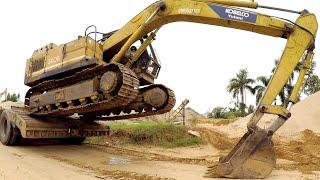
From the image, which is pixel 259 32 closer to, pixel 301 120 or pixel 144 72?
pixel 144 72

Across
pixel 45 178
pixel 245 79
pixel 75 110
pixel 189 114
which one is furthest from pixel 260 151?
pixel 245 79

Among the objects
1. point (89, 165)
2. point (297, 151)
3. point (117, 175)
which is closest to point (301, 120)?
point (297, 151)

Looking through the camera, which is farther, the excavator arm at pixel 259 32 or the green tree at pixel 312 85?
the green tree at pixel 312 85

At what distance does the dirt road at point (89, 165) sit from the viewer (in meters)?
8.19

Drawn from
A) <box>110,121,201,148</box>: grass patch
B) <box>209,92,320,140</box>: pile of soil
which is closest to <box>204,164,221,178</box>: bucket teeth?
<box>110,121,201,148</box>: grass patch

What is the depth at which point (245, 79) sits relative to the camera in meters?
59.7

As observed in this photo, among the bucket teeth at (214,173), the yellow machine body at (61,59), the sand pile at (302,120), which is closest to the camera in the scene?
the bucket teeth at (214,173)

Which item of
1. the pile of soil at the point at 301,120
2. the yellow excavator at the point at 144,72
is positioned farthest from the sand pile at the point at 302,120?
the yellow excavator at the point at 144,72

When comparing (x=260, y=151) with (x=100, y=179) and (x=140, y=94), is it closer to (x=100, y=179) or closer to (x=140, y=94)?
(x=100, y=179)

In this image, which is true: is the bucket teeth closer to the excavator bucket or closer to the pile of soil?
the excavator bucket

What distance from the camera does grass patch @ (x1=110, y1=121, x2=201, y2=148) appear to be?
15875 millimetres

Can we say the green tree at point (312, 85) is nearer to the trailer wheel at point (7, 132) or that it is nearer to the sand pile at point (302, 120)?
the sand pile at point (302, 120)

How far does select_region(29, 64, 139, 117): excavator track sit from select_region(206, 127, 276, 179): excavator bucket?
2998 millimetres

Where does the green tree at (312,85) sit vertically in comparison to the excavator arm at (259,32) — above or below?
above
